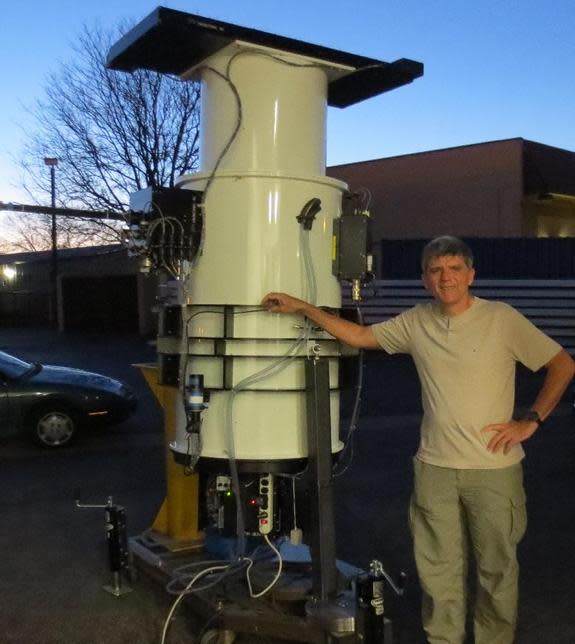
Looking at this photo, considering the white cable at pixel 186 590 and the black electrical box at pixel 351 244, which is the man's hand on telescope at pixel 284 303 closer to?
the black electrical box at pixel 351 244

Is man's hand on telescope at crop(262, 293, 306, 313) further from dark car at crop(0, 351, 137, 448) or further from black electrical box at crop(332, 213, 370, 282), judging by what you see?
dark car at crop(0, 351, 137, 448)

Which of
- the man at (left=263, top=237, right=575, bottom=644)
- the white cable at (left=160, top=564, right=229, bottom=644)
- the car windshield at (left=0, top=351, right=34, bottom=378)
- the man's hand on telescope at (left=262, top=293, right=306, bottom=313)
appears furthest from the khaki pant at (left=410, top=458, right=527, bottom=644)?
the car windshield at (left=0, top=351, right=34, bottom=378)

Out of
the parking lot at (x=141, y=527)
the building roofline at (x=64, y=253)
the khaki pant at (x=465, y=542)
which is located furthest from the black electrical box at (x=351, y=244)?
the building roofline at (x=64, y=253)

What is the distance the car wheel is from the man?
646 cm

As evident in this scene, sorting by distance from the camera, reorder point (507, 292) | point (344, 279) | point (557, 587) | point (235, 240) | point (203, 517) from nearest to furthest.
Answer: point (235, 240), point (344, 279), point (203, 517), point (557, 587), point (507, 292)

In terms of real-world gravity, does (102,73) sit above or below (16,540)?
above

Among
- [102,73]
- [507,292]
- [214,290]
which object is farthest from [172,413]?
[102,73]

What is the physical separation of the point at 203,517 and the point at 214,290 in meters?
1.57

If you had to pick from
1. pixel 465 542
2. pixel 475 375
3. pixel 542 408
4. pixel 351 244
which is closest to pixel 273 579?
pixel 465 542

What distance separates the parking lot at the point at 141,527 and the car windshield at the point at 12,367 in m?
0.95

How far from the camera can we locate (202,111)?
172 inches

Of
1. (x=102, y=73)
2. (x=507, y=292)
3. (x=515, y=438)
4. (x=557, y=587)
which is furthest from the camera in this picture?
(x=102, y=73)

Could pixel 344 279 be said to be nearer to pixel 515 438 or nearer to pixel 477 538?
pixel 515 438

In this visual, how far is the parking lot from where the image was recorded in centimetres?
460
